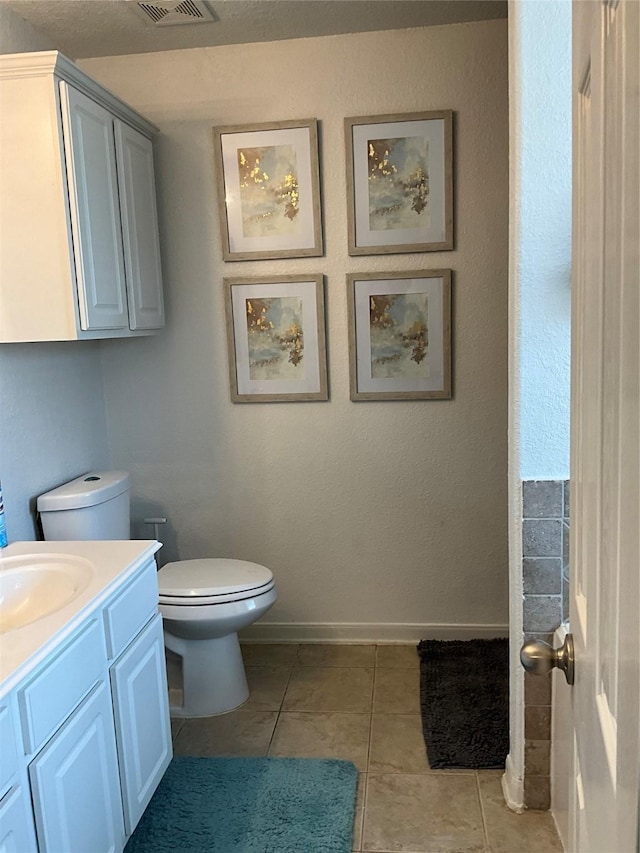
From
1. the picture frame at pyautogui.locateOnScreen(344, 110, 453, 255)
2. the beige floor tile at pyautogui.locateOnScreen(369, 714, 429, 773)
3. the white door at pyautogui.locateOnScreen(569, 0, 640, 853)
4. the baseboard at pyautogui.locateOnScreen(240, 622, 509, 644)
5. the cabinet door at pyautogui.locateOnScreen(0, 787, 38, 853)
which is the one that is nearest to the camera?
the white door at pyautogui.locateOnScreen(569, 0, 640, 853)

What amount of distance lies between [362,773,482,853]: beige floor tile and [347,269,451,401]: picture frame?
4.62 feet

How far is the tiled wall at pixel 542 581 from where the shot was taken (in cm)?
188

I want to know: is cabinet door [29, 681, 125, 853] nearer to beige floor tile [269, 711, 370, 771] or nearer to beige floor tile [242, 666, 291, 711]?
beige floor tile [269, 711, 370, 771]

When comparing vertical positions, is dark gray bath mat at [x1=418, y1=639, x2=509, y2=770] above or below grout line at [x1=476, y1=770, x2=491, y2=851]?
above

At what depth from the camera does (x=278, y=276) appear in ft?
9.51

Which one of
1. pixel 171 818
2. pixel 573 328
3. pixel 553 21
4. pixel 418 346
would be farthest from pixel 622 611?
pixel 418 346

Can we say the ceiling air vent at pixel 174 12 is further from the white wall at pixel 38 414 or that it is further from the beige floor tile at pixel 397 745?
the beige floor tile at pixel 397 745

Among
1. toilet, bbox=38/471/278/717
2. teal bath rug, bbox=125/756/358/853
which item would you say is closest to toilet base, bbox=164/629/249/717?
toilet, bbox=38/471/278/717

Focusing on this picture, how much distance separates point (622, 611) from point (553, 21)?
63.4 inches

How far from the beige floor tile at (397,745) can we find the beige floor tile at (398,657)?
0.36 m

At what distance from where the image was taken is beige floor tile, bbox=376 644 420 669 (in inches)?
115

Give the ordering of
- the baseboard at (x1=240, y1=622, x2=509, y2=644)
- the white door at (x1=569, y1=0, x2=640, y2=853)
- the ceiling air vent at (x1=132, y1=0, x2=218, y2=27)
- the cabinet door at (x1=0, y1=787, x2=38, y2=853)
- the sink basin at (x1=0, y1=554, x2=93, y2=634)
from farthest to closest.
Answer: the baseboard at (x1=240, y1=622, x2=509, y2=644) → the ceiling air vent at (x1=132, y1=0, x2=218, y2=27) → the sink basin at (x1=0, y1=554, x2=93, y2=634) → the cabinet door at (x1=0, y1=787, x2=38, y2=853) → the white door at (x1=569, y1=0, x2=640, y2=853)

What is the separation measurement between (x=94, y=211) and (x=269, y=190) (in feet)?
2.64

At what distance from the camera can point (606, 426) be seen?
0.67 m
